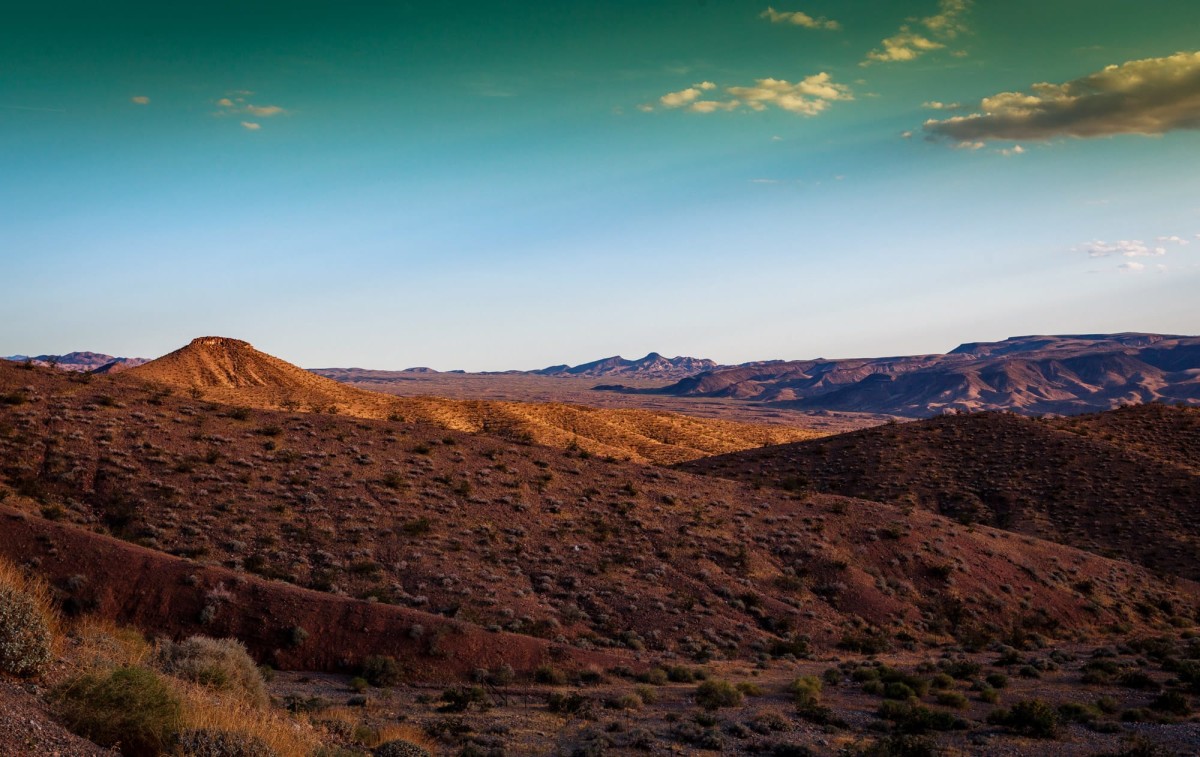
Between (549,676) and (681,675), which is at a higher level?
(549,676)

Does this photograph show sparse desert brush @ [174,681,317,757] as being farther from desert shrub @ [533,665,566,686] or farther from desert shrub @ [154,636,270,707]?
desert shrub @ [533,665,566,686]

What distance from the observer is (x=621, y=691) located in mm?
17750

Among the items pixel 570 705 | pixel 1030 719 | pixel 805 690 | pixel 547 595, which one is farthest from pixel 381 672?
pixel 1030 719

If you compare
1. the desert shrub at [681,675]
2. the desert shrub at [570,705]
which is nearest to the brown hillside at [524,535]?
the desert shrub at [681,675]

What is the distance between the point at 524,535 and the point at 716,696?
13353mm

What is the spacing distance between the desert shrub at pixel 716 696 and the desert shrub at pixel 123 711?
11.7 m

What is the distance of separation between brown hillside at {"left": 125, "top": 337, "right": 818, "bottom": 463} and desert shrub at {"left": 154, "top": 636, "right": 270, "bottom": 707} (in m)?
47.5

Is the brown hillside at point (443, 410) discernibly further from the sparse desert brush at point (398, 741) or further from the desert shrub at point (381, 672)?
the sparse desert brush at point (398, 741)

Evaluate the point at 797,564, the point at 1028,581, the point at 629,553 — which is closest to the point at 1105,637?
the point at 1028,581

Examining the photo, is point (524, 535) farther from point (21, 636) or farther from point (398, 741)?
point (21, 636)

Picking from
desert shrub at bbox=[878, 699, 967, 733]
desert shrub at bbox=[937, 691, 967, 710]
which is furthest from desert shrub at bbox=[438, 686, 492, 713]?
desert shrub at bbox=[937, 691, 967, 710]

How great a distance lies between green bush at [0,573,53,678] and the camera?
8555mm

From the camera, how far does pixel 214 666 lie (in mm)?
12383

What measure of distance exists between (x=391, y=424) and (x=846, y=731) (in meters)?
29.8
